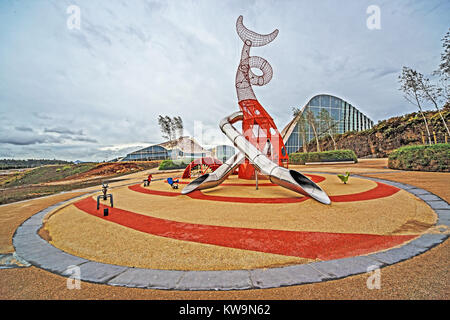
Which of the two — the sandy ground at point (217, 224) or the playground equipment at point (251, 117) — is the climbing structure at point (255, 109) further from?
the sandy ground at point (217, 224)

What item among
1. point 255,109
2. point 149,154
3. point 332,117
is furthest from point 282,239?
point 149,154

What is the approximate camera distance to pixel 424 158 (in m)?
13.9

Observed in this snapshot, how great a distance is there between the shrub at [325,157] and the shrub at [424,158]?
→ 1223cm

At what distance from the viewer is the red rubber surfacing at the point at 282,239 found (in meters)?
3.97

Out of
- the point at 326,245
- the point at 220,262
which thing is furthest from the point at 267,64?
the point at 220,262

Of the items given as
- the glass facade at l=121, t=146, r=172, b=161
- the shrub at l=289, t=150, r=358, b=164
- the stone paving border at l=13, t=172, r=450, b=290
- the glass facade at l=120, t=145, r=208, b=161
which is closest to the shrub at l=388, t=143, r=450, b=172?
the shrub at l=289, t=150, r=358, b=164

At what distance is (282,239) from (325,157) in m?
30.6

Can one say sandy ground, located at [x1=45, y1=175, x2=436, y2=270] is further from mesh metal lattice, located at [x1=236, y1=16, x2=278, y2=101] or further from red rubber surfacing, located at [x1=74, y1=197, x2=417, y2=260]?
mesh metal lattice, located at [x1=236, y1=16, x2=278, y2=101]

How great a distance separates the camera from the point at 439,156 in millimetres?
12992

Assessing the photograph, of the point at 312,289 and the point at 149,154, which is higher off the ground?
the point at 149,154

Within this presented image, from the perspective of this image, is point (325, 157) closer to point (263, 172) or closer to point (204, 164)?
point (204, 164)

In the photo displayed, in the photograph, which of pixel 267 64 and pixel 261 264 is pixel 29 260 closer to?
pixel 261 264

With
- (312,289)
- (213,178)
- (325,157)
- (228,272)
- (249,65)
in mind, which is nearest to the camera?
(312,289)

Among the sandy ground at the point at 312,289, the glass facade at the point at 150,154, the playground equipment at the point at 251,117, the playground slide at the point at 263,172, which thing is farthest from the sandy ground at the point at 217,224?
the glass facade at the point at 150,154
